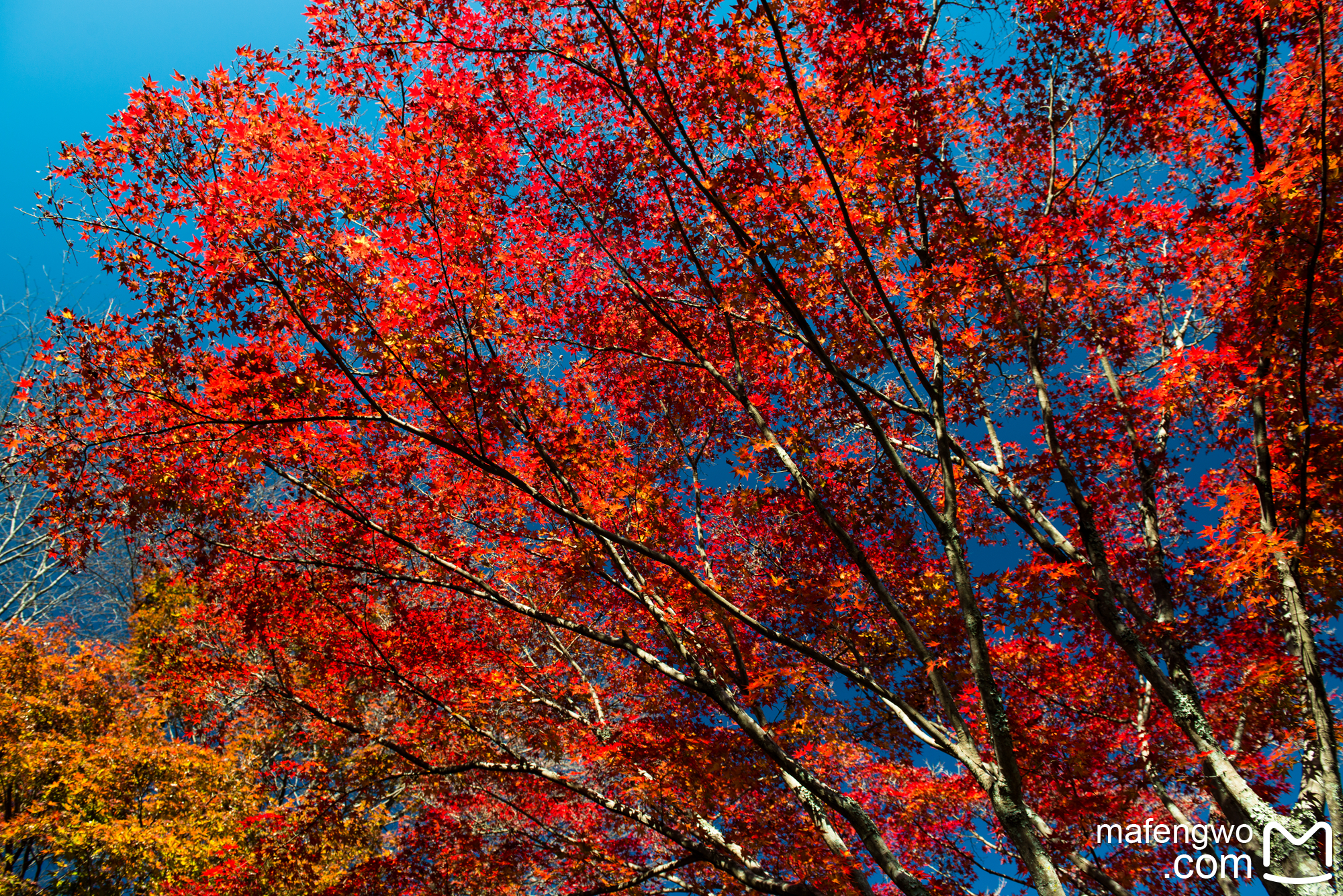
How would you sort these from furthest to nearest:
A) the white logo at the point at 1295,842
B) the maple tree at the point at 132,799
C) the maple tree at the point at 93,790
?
the maple tree at the point at 93,790
the maple tree at the point at 132,799
the white logo at the point at 1295,842

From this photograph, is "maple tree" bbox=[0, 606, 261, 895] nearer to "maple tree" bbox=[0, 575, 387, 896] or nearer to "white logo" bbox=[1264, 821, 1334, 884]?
"maple tree" bbox=[0, 575, 387, 896]

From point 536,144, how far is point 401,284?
3.38 m

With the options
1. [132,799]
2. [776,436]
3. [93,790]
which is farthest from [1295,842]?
[93,790]

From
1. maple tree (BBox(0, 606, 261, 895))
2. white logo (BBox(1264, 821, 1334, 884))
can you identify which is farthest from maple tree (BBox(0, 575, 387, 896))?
white logo (BBox(1264, 821, 1334, 884))

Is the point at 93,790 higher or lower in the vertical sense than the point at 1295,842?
lower

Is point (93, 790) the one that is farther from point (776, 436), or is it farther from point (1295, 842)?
point (1295, 842)

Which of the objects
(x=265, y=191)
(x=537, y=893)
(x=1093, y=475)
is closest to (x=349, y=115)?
(x=265, y=191)

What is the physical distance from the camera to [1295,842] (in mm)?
5379

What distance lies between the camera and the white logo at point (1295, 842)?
5.27 m

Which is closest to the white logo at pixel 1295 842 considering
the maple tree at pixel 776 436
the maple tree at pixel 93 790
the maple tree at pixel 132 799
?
the maple tree at pixel 776 436

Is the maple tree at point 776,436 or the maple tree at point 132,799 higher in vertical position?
the maple tree at point 776,436

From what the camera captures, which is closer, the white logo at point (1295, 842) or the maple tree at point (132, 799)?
the white logo at point (1295, 842)

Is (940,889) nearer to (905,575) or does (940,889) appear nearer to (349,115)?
(905,575)

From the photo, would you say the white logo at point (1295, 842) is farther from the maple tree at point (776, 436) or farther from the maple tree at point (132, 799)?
the maple tree at point (132, 799)
